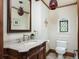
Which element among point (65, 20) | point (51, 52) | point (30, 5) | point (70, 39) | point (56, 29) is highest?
point (30, 5)

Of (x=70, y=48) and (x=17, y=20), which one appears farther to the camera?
(x=70, y=48)

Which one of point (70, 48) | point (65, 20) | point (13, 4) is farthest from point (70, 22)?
point (13, 4)

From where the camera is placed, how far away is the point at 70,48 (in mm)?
5059

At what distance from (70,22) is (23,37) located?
8.87 feet

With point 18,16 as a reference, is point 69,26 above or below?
below

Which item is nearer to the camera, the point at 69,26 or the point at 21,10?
the point at 21,10

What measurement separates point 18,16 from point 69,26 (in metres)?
2.89

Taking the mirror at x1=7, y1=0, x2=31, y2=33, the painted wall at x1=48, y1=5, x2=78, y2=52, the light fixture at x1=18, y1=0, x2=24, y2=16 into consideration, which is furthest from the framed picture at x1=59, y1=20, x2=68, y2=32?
the light fixture at x1=18, y1=0, x2=24, y2=16

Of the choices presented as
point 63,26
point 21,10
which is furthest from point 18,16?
point 63,26

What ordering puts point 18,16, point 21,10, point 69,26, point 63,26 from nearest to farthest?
1. point 18,16
2. point 21,10
3. point 69,26
4. point 63,26

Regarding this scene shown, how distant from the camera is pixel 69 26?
16.5 feet

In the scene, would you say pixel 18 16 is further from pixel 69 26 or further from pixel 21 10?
pixel 69 26

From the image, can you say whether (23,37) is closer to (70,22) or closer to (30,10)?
(30,10)

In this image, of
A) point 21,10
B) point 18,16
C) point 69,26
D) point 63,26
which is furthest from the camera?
point 63,26
